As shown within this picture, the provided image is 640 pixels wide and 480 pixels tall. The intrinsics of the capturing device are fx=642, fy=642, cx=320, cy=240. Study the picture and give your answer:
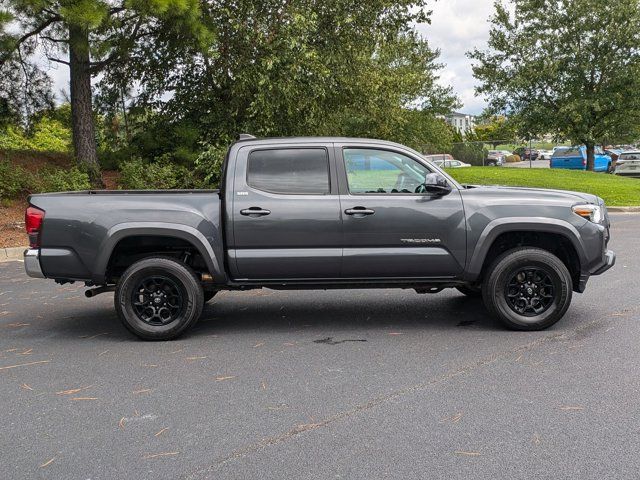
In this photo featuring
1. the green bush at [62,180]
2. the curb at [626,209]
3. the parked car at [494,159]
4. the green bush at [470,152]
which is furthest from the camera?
the parked car at [494,159]

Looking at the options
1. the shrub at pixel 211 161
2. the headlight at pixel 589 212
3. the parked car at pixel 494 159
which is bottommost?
the headlight at pixel 589 212

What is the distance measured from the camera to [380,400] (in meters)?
4.26

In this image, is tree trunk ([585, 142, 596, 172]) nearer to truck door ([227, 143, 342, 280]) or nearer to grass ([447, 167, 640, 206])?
grass ([447, 167, 640, 206])

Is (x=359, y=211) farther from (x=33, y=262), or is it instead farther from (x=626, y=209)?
(x=626, y=209)

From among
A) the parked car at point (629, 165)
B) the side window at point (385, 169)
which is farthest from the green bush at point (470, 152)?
the side window at point (385, 169)

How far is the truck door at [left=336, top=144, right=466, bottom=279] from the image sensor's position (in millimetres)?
5871

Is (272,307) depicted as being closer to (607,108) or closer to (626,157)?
(607,108)

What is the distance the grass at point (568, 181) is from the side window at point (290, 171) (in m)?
15.0

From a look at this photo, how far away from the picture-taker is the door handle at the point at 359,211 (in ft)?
19.2

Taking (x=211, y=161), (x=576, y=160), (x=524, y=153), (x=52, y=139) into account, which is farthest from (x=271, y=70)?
(x=524, y=153)

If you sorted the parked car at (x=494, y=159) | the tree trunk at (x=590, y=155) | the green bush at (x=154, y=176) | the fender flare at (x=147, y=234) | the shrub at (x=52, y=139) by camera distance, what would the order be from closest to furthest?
the fender flare at (x=147, y=234) → the green bush at (x=154, y=176) → the tree trunk at (x=590, y=155) → the shrub at (x=52, y=139) → the parked car at (x=494, y=159)

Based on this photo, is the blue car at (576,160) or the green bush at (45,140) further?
the blue car at (576,160)

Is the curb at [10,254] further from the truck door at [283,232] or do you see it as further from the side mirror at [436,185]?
the side mirror at [436,185]

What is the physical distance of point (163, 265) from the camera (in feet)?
19.0
